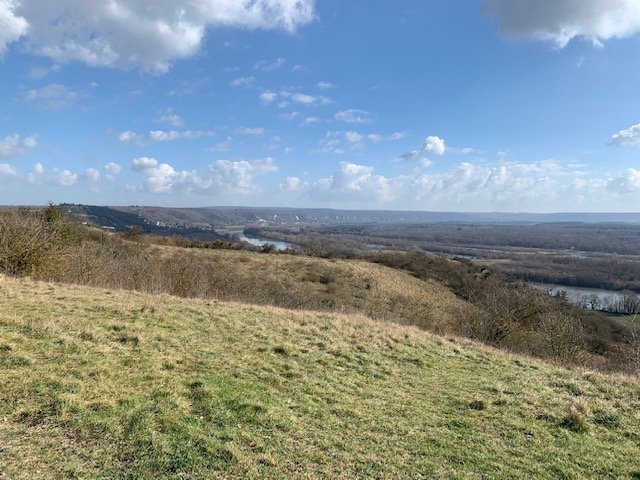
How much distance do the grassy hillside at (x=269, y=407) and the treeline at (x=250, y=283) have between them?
9.10 m

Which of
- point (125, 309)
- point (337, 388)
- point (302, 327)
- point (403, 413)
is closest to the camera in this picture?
point (403, 413)

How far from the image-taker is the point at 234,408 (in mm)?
6207

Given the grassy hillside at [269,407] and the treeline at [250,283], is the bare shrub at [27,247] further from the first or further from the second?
the grassy hillside at [269,407]

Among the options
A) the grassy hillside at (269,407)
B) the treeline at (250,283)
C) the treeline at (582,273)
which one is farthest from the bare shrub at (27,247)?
the treeline at (582,273)

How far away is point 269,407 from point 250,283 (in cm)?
2818

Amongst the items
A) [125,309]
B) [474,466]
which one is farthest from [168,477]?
[125,309]

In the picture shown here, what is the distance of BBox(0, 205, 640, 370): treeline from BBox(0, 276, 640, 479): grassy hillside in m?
9.10

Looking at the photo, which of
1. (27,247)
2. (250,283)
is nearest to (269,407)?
(27,247)

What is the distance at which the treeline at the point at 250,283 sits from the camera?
20344 millimetres

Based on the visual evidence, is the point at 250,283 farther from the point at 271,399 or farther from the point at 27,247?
the point at 271,399

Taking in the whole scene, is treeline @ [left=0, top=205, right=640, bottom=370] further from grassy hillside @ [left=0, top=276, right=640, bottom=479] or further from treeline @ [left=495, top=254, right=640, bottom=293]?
treeline @ [left=495, top=254, right=640, bottom=293]

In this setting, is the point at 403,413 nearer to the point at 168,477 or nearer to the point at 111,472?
the point at 168,477

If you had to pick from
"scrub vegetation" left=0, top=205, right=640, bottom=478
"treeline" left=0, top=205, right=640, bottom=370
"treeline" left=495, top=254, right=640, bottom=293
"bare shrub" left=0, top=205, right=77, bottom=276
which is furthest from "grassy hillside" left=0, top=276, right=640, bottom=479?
"treeline" left=495, top=254, right=640, bottom=293

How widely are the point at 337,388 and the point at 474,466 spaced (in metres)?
3.17
